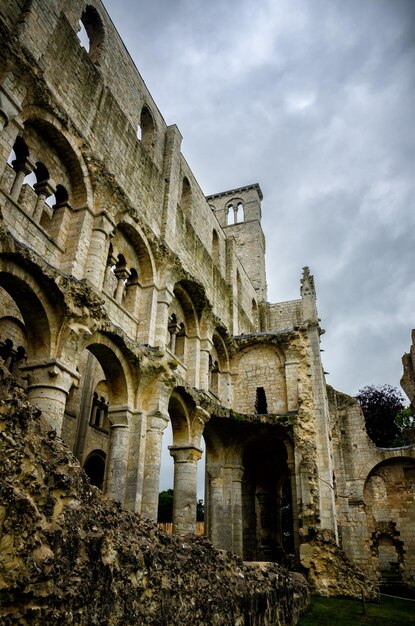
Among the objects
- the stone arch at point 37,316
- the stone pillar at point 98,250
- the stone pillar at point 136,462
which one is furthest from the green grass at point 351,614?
the stone pillar at point 98,250

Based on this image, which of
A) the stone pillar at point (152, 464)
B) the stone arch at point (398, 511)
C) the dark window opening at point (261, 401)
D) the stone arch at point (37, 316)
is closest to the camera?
the stone arch at point (37, 316)

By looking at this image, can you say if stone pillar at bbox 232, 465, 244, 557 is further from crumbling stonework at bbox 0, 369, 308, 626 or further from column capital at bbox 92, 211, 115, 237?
crumbling stonework at bbox 0, 369, 308, 626

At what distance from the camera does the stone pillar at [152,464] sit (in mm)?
10641

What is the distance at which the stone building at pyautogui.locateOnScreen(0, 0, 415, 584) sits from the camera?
8891 millimetres

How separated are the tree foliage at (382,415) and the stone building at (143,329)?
10.3 meters

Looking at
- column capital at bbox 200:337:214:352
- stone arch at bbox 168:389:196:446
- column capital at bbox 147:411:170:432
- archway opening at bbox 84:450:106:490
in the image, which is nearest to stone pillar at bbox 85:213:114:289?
column capital at bbox 147:411:170:432

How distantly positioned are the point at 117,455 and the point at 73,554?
7.57 meters

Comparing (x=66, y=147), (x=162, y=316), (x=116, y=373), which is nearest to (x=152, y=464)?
(x=116, y=373)

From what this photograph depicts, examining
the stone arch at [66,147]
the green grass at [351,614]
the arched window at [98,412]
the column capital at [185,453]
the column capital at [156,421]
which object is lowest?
the green grass at [351,614]

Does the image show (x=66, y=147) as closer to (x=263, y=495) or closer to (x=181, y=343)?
(x=181, y=343)

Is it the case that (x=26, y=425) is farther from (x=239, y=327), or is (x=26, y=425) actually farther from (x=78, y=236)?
(x=239, y=327)

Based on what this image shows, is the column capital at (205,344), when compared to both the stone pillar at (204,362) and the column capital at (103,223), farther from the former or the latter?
the column capital at (103,223)

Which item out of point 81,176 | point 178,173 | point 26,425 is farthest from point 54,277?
point 178,173

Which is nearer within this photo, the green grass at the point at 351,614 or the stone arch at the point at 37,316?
the stone arch at the point at 37,316
